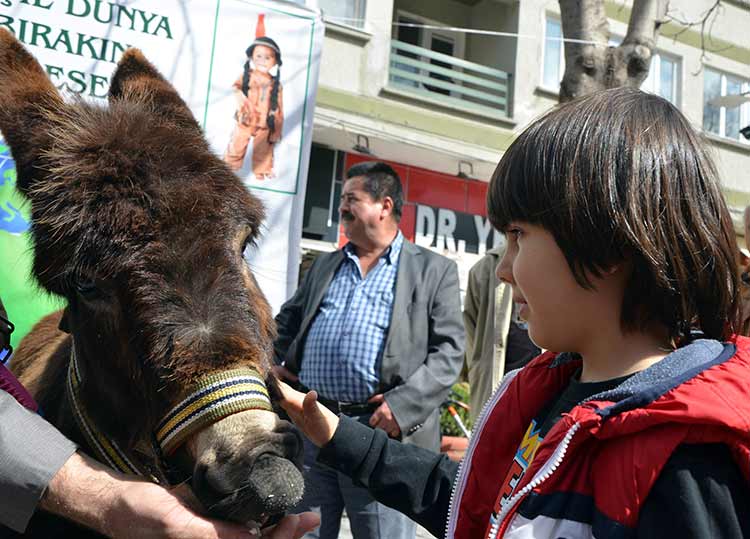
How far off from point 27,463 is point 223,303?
24.7 inches

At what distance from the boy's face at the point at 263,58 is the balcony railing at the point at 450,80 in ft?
30.6

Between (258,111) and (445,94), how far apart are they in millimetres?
11400

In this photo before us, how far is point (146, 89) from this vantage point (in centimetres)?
252

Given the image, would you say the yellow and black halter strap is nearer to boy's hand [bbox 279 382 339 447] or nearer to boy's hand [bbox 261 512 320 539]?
boy's hand [bbox 261 512 320 539]

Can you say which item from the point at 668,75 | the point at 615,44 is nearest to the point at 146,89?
the point at 615,44

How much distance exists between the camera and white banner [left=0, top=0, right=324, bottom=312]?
4.39 m

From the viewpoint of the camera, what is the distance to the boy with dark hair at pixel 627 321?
1264 millimetres

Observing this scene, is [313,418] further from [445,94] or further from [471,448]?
[445,94]

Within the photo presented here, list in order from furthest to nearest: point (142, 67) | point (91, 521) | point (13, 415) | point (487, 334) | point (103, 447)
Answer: point (487, 334)
point (142, 67)
point (103, 447)
point (13, 415)
point (91, 521)

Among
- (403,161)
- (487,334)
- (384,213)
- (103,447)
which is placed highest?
(403,161)

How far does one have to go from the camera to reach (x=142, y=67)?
268cm

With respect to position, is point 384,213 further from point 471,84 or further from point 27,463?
point 471,84

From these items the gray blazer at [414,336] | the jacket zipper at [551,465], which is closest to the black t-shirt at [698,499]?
the jacket zipper at [551,465]

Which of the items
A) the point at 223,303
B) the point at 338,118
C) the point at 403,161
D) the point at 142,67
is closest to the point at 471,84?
the point at 403,161
